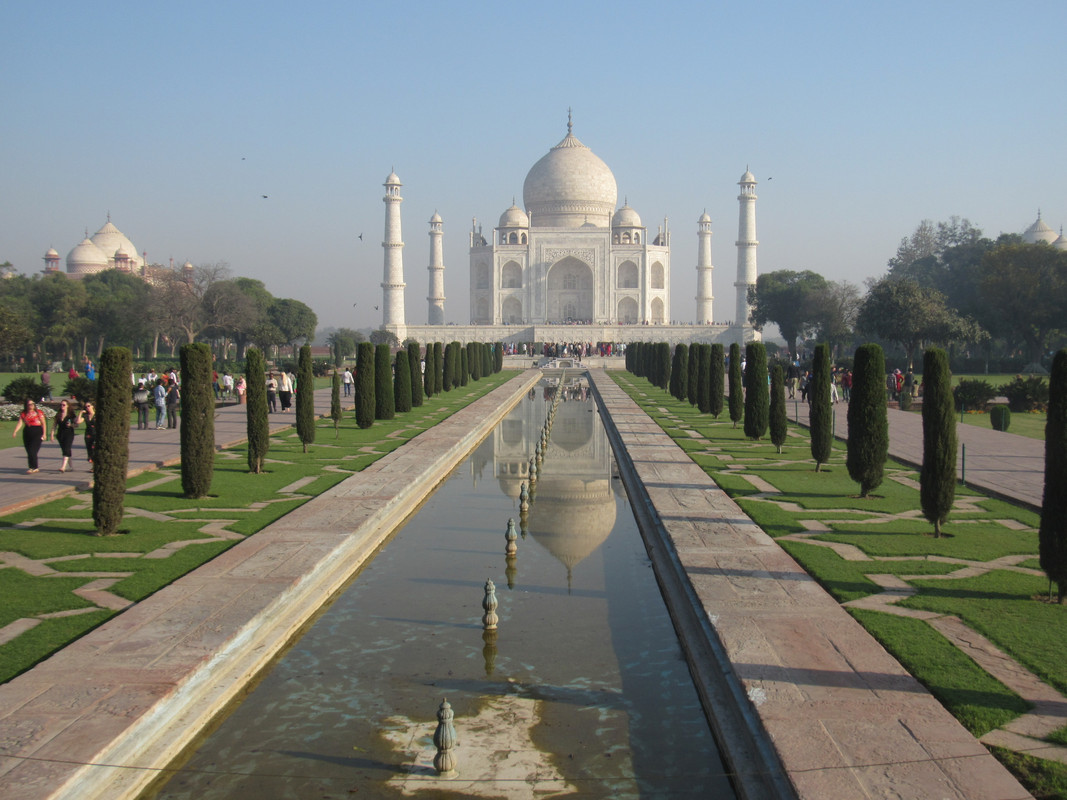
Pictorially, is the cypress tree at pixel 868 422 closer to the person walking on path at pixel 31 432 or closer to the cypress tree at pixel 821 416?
the cypress tree at pixel 821 416

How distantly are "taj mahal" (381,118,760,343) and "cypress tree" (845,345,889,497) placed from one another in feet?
128

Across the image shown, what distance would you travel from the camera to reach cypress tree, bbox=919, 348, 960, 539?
6.78m

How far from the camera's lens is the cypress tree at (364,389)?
1462 centimetres

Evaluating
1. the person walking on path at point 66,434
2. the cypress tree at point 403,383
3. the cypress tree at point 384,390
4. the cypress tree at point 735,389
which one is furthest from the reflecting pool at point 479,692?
the cypress tree at point 403,383

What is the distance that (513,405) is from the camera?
20.9 metres

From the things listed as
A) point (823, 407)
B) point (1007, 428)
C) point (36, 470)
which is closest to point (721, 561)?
point (823, 407)

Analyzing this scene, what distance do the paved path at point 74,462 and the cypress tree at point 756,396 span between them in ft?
21.8

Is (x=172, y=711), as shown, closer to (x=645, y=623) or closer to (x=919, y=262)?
(x=645, y=623)

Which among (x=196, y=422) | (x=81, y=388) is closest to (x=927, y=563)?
(x=196, y=422)

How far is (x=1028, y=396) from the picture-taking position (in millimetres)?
17859

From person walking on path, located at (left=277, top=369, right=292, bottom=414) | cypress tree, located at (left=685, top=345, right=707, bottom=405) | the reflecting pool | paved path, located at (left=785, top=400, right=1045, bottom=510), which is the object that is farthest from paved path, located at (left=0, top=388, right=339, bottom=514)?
paved path, located at (left=785, top=400, right=1045, bottom=510)

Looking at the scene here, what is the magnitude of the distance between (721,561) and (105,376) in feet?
14.6

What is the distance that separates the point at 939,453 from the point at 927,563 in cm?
96

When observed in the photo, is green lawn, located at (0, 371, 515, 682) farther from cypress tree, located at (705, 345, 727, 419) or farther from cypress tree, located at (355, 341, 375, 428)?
cypress tree, located at (705, 345, 727, 419)
